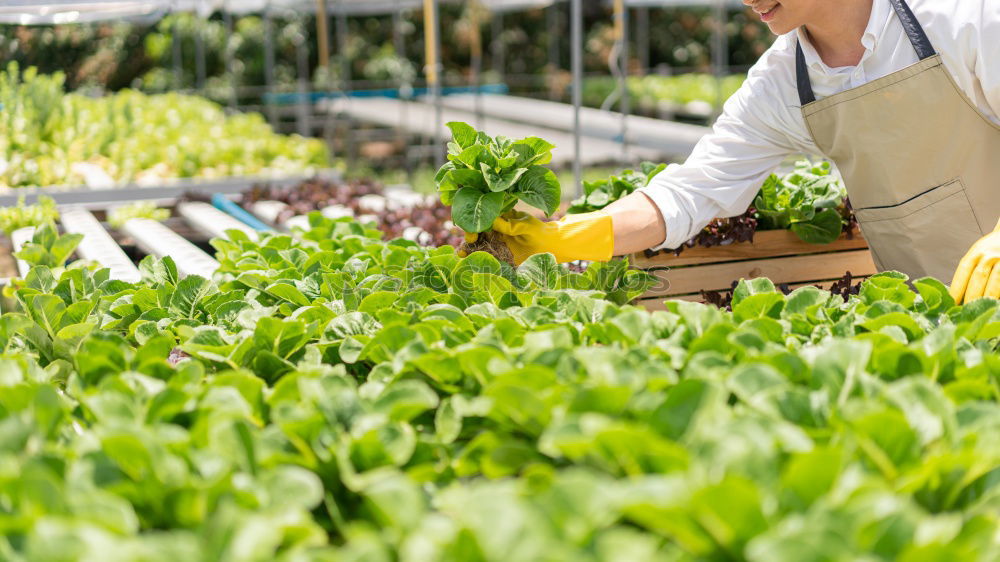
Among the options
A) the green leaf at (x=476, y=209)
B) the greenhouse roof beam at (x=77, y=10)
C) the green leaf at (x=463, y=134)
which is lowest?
the green leaf at (x=476, y=209)

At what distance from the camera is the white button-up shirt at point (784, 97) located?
207 cm

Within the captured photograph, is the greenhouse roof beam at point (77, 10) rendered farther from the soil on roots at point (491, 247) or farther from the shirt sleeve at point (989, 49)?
the shirt sleeve at point (989, 49)

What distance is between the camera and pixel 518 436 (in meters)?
1.05

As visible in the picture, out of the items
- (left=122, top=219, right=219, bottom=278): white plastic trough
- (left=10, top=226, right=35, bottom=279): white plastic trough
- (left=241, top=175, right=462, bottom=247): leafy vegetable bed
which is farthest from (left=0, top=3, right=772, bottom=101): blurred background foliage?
(left=10, top=226, right=35, bottom=279): white plastic trough

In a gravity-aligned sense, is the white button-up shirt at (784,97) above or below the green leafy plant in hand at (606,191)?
above

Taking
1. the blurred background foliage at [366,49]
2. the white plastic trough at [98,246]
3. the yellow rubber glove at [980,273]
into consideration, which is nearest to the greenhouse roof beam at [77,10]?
the white plastic trough at [98,246]

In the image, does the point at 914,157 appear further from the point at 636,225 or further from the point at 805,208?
the point at 636,225

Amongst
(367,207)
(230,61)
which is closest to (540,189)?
(367,207)

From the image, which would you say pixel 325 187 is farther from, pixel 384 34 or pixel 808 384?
→ pixel 384 34

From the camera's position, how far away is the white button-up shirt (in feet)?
6.79

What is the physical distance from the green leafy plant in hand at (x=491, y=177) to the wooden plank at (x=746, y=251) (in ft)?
1.80

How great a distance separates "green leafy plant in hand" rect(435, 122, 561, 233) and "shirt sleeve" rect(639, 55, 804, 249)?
1.66 feet

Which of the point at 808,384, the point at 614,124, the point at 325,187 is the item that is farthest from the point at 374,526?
the point at 614,124

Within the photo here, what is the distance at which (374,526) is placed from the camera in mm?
910
